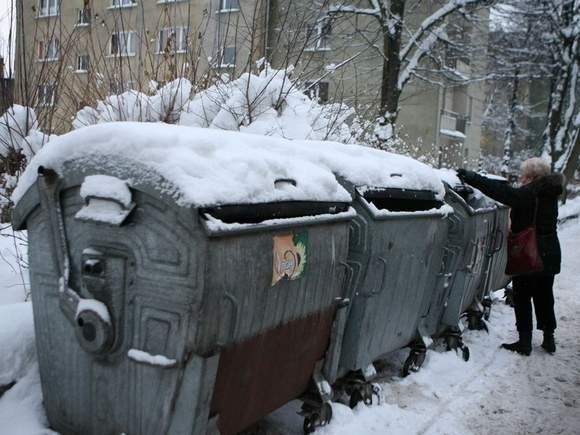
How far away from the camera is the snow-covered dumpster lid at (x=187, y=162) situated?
241 cm

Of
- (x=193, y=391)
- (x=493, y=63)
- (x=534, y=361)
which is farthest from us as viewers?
(x=493, y=63)

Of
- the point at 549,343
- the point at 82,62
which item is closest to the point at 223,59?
the point at 82,62

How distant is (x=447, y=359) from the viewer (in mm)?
5164

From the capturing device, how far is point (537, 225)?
220 inches

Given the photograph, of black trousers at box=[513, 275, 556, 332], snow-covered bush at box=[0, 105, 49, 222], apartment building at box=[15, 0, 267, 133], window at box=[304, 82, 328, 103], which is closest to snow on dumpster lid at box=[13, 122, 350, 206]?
snow-covered bush at box=[0, 105, 49, 222]

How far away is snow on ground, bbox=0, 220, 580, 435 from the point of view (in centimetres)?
315

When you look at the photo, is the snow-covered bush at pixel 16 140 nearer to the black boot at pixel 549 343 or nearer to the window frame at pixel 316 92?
the window frame at pixel 316 92

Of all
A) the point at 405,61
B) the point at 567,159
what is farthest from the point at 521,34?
the point at 405,61

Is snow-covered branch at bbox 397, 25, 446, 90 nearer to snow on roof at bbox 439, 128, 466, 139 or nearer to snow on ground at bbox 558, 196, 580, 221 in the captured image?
snow on ground at bbox 558, 196, 580, 221

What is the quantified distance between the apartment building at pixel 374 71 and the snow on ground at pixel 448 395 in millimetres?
3536

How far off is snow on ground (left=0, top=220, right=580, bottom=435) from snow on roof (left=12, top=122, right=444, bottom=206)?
0.99 meters

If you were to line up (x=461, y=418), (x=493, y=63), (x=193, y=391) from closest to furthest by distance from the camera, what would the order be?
(x=193, y=391) → (x=461, y=418) → (x=493, y=63)

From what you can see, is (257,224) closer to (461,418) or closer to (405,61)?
(461,418)

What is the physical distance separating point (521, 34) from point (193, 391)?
913 inches
